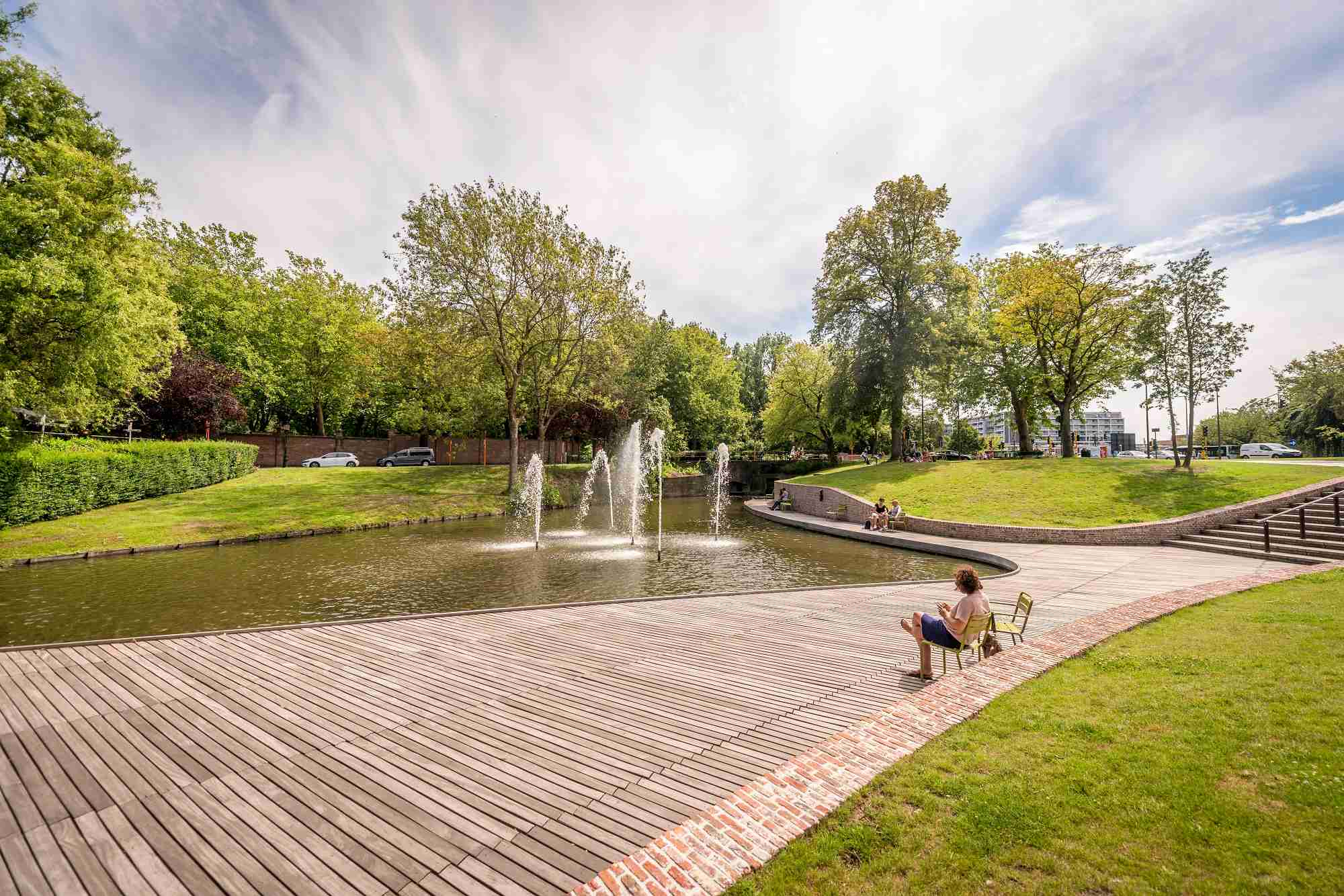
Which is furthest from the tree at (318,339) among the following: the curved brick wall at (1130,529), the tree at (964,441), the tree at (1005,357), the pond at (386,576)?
the tree at (964,441)

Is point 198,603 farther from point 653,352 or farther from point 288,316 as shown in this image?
point 653,352

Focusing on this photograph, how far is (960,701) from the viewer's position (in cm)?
579

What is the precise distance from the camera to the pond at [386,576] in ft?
36.9

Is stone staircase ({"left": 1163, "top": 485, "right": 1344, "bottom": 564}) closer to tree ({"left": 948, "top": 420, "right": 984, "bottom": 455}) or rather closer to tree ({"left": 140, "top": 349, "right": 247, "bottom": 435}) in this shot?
tree ({"left": 140, "top": 349, "right": 247, "bottom": 435})

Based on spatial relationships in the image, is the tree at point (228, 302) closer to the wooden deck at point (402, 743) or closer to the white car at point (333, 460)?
the white car at point (333, 460)

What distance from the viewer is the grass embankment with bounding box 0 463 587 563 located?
60.2 feet

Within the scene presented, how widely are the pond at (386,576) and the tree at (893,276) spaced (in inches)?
739

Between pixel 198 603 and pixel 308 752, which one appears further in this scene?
pixel 198 603

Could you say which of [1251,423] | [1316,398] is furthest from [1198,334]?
[1251,423]

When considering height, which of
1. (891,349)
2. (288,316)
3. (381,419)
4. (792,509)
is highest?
(288,316)

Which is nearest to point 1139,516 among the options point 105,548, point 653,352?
point 105,548

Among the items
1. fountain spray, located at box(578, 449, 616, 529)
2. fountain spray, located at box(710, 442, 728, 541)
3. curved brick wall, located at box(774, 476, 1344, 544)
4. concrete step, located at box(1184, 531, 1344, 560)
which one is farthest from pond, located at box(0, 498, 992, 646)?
fountain spray, located at box(578, 449, 616, 529)

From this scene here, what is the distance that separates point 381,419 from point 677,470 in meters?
28.2

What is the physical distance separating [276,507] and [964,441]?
239ft
